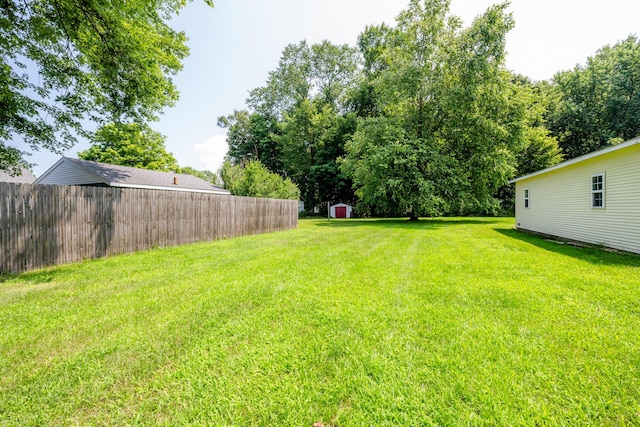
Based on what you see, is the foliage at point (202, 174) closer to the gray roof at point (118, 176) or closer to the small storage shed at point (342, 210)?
the gray roof at point (118, 176)

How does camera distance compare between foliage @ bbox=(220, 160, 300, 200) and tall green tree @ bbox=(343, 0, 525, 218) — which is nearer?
tall green tree @ bbox=(343, 0, 525, 218)

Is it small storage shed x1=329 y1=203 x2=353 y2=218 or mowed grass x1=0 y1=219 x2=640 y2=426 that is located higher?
small storage shed x1=329 y1=203 x2=353 y2=218

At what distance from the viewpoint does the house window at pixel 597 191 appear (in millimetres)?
7652

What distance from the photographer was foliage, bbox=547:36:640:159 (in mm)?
24078

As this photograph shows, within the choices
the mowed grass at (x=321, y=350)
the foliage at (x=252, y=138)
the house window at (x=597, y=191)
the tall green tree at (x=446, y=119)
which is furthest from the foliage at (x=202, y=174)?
the house window at (x=597, y=191)

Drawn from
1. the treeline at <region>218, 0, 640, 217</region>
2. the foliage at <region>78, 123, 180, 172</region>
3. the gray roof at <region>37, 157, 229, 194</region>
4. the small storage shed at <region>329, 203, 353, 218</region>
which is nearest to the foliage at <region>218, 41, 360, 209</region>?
the small storage shed at <region>329, 203, 353, 218</region>

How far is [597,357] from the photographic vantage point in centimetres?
216

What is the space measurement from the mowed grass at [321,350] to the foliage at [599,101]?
3106 centimetres

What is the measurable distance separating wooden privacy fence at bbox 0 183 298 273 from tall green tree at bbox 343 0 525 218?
11536mm

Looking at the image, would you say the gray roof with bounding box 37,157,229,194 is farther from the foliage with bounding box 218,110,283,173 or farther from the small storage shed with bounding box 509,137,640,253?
the foliage with bounding box 218,110,283,173

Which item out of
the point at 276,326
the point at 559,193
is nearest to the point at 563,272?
the point at 276,326

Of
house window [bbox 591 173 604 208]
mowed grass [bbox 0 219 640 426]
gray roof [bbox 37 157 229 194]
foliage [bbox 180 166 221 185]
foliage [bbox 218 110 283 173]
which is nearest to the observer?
mowed grass [bbox 0 219 640 426]

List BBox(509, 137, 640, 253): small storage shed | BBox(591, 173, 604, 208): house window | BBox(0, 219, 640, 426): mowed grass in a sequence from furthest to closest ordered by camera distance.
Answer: BBox(591, 173, 604, 208): house window → BBox(509, 137, 640, 253): small storage shed → BBox(0, 219, 640, 426): mowed grass

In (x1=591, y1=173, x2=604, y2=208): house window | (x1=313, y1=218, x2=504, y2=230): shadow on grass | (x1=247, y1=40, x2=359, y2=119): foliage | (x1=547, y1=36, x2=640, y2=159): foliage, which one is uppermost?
(x1=247, y1=40, x2=359, y2=119): foliage
